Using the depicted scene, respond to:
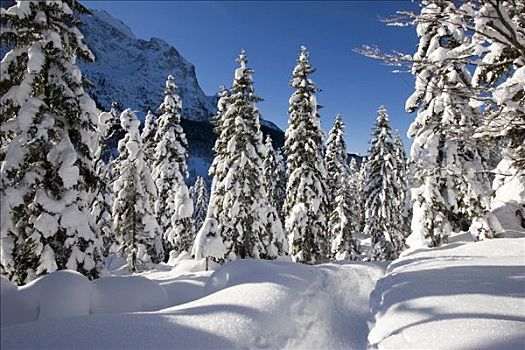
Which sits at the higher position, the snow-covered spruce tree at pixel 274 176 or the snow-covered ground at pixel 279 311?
the snow-covered spruce tree at pixel 274 176

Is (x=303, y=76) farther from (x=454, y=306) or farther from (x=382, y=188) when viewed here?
(x=454, y=306)

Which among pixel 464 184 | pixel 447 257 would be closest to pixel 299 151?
pixel 464 184

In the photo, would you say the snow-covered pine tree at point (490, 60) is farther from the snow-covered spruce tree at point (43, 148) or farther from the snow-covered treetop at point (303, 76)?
the snow-covered treetop at point (303, 76)

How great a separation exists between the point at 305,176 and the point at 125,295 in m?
16.3

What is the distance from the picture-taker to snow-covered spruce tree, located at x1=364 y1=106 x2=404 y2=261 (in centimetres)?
3056

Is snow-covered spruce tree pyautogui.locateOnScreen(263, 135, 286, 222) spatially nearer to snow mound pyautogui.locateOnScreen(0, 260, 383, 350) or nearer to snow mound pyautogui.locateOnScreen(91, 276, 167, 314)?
snow mound pyautogui.locateOnScreen(0, 260, 383, 350)

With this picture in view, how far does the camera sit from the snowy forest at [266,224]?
5.50 meters

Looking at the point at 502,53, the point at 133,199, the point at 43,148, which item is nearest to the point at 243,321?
the point at 502,53

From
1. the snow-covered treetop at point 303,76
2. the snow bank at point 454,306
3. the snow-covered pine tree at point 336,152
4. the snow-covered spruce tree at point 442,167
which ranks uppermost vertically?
the snow-covered treetop at point 303,76

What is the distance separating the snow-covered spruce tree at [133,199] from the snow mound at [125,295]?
638 inches

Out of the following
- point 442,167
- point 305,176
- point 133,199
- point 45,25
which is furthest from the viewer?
point 133,199

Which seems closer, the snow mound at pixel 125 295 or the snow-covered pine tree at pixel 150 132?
the snow mound at pixel 125 295

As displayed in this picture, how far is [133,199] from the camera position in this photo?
2320 cm

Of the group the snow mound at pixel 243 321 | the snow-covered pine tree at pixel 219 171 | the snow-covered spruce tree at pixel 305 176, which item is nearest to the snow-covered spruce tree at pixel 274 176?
the snow-covered spruce tree at pixel 305 176
